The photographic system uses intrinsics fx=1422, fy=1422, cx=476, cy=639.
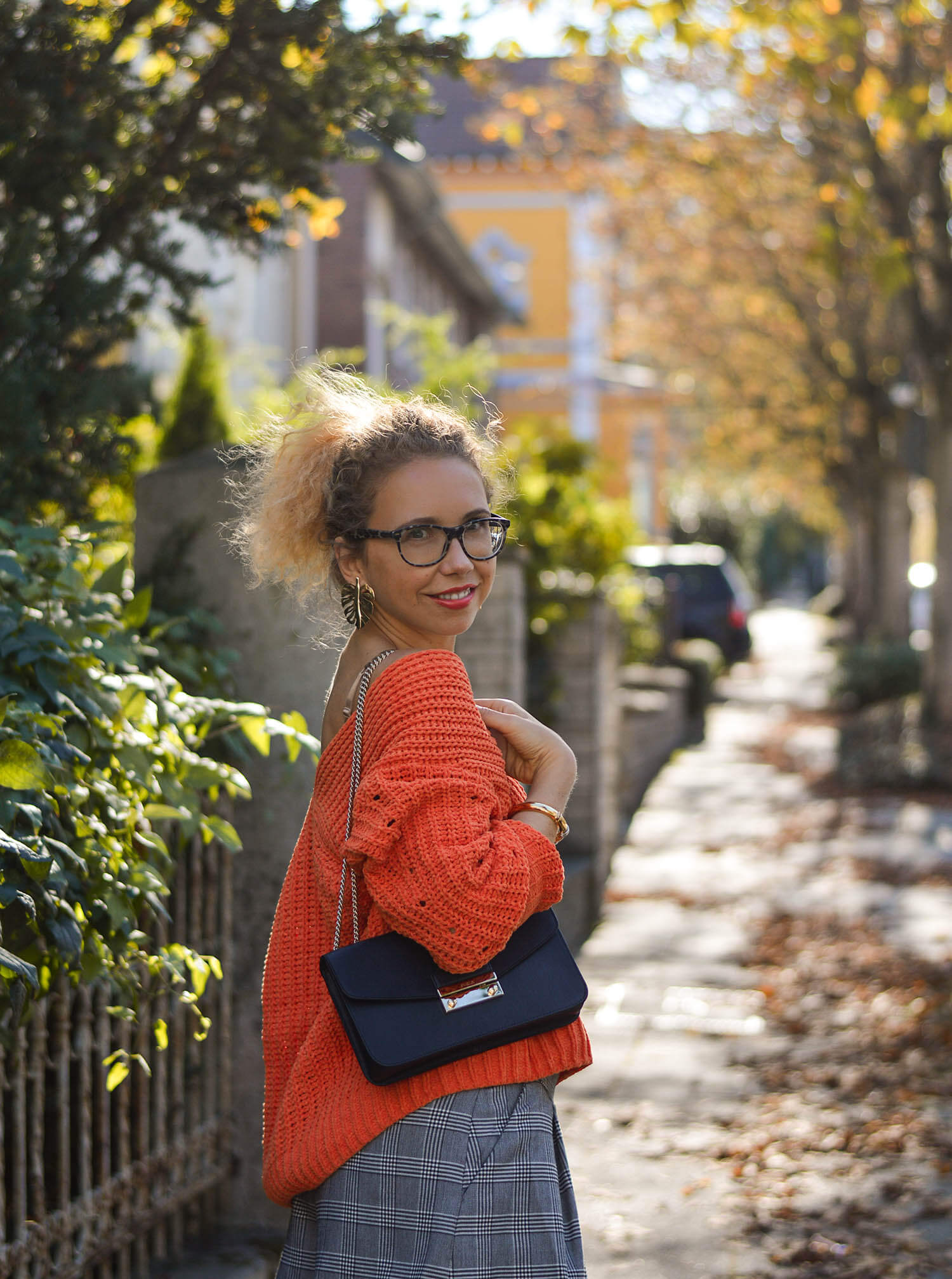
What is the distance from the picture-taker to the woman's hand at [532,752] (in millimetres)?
2195

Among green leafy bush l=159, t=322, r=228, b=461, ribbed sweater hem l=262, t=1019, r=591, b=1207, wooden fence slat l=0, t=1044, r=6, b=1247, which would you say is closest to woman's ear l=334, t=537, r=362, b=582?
ribbed sweater hem l=262, t=1019, r=591, b=1207

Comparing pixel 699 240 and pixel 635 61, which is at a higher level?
pixel 699 240

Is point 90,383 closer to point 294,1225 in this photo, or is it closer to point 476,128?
point 294,1225

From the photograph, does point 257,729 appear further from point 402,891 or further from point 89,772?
→ point 402,891

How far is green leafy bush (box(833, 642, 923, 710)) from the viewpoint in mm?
16812

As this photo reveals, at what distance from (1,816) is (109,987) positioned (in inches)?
21.1

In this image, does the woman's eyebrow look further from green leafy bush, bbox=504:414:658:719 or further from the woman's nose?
green leafy bush, bbox=504:414:658:719

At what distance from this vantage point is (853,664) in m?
17.8

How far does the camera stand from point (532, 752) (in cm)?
222

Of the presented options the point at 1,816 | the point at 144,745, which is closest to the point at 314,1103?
the point at 1,816

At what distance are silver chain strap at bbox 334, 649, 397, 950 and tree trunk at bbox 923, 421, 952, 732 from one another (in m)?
11.5

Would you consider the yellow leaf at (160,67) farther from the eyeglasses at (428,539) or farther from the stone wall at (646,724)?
the stone wall at (646,724)

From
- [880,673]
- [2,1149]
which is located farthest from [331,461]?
[880,673]

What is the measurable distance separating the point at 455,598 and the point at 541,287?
33513 millimetres
